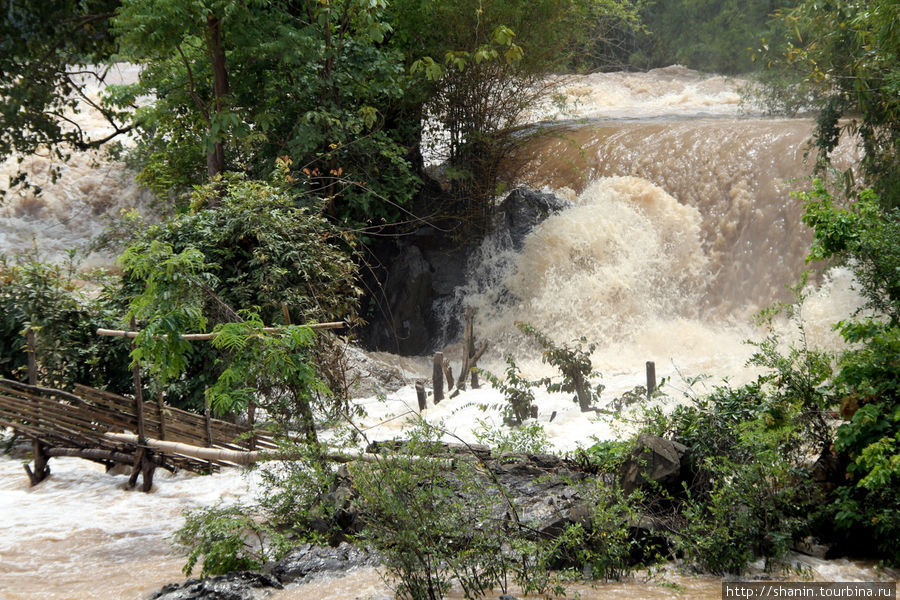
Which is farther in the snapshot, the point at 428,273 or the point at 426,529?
the point at 428,273

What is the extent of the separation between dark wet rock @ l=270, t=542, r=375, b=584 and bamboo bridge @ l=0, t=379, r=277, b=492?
1985 millimetres

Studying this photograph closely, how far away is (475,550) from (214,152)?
27.8 feet

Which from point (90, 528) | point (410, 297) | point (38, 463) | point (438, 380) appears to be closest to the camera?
point (90, 528)

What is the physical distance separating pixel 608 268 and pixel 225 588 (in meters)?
9.65

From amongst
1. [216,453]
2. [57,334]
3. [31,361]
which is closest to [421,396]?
[216,453]

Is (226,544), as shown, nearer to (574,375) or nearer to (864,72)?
(574,375)

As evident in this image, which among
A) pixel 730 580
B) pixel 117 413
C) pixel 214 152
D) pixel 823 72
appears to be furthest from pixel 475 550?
pixel 823 72

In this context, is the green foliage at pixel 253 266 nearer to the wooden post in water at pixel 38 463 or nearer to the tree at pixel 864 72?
the wooden post in water at pixel 38 463

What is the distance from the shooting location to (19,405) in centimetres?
727

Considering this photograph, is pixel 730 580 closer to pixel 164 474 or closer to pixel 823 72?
pixel 164 474

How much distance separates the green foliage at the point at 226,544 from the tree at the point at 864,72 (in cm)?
703

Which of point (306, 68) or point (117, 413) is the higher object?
point (306, 68)

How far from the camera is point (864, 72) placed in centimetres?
973

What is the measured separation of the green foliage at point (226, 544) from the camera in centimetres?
513
